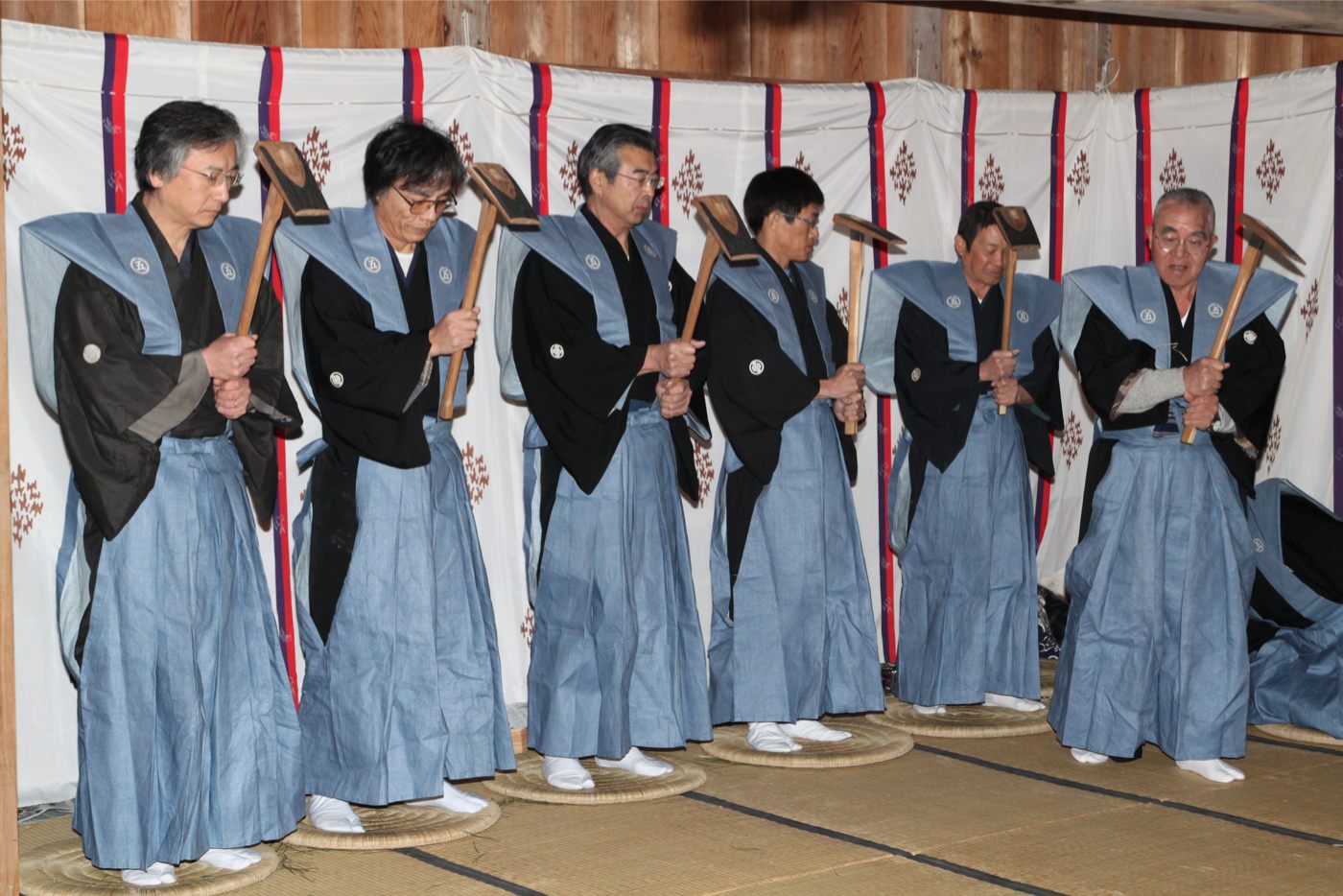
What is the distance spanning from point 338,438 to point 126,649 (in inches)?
32.2

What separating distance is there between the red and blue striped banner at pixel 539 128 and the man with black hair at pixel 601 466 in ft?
1.53

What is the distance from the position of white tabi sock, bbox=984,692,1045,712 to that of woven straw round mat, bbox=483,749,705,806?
1.34 m

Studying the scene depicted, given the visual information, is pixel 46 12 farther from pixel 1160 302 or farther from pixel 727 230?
pixel 1160 302

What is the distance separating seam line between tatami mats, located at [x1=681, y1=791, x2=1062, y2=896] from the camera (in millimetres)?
3844

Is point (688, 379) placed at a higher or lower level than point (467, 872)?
higher

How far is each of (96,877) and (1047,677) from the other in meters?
3.67

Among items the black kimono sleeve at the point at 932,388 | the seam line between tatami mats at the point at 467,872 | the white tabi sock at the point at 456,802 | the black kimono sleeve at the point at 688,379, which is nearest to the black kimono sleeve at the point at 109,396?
the seam line between tatami mats at the point at 467,872

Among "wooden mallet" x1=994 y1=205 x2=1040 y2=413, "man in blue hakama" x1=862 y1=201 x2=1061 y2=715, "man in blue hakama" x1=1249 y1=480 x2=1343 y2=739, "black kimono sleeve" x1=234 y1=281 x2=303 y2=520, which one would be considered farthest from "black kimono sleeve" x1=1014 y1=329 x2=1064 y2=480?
"black kimono sleeve" x1=234 y1=281 x2=303 y2=520

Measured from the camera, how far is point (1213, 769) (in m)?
4.89

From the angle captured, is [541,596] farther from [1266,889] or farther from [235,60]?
[1266,889]

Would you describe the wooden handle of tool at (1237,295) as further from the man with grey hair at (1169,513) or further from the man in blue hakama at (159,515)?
the man in blue hakama at (159,515)

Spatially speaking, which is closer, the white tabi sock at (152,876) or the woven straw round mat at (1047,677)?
the white tabi sock at (152,876)

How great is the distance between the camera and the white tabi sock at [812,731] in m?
5.36

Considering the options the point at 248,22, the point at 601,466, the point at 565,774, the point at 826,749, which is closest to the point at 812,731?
the point at 826,749
